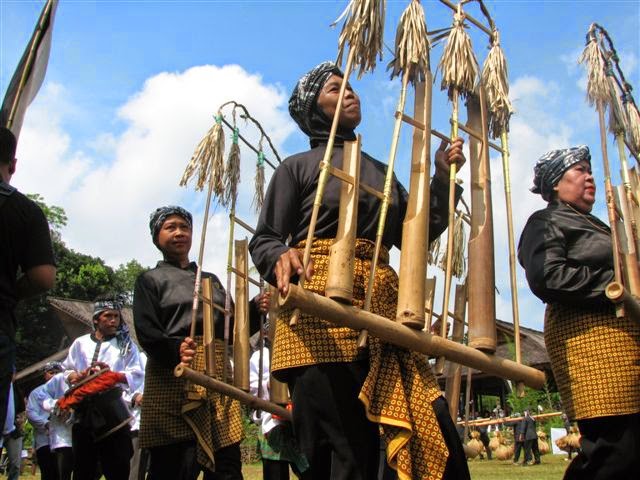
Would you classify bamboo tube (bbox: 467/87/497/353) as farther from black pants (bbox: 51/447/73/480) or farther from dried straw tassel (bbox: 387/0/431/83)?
black pants (bbox: 51/447/73/480)

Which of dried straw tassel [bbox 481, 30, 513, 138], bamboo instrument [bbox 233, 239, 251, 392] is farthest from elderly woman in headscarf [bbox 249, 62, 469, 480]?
bamboo instrument [bbox 233, 239, 251, 392]

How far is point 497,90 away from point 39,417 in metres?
9.55

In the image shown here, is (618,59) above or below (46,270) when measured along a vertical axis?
above

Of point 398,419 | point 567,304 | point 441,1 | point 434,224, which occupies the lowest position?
point 398,419

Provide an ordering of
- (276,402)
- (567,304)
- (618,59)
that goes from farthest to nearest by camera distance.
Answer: (276,402) → (618,59) → (567,304)

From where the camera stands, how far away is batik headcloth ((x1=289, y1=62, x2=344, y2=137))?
3.50 metres

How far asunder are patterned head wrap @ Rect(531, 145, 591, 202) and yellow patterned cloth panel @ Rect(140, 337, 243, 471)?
241 centimetres

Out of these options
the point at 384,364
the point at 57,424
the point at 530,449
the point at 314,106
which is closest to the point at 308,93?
the point at 314,106

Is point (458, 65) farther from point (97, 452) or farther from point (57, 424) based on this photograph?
point (57, 424)

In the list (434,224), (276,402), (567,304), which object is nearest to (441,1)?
(434,224)

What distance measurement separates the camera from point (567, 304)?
3912 mm

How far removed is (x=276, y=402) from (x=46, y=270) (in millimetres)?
2653

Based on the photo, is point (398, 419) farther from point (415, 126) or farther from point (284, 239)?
point (415, 126)

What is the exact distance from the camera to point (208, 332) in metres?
5.18
